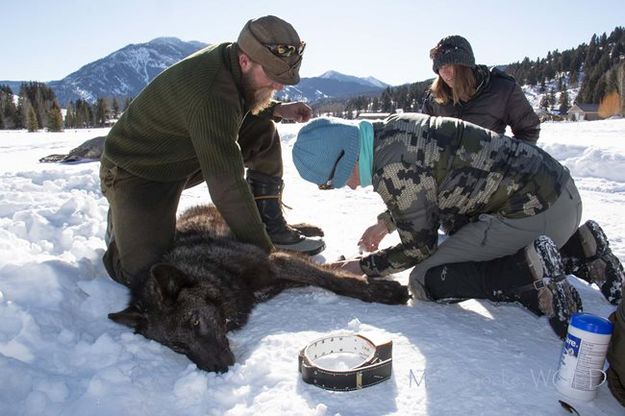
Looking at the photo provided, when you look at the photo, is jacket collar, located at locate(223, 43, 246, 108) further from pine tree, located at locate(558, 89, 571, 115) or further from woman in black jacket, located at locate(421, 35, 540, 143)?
pine tree, located at locate(558, 89, 571, 115)

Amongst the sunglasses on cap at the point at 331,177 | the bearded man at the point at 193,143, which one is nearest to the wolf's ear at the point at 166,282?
the bearded man at the point at 193,143

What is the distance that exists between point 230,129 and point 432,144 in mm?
1348

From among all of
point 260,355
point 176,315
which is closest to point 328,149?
point 260,355

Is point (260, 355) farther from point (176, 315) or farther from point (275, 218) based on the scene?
point (275, 218)

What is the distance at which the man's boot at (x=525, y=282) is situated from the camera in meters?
2.79

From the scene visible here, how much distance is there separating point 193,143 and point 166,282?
37.0 inches

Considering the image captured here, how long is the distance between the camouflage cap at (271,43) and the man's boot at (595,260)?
2436 mm

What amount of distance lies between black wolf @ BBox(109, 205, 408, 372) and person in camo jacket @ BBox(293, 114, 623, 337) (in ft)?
1.58

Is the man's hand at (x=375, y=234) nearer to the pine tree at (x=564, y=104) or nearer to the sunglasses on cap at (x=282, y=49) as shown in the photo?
the sunglasses on cap at (x=282, y=49)

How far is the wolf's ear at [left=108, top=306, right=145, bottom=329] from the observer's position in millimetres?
3008

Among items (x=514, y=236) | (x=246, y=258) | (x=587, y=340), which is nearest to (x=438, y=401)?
(x=587, y=340)

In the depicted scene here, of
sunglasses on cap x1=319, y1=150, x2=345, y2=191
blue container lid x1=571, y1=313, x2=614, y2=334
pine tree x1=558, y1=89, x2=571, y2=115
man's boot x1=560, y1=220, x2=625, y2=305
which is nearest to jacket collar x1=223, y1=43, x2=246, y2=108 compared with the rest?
sunglasses on cap x1=319, y1=150, x2=345, y2=191

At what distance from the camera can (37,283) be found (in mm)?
3234

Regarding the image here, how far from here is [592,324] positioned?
2.15 m
